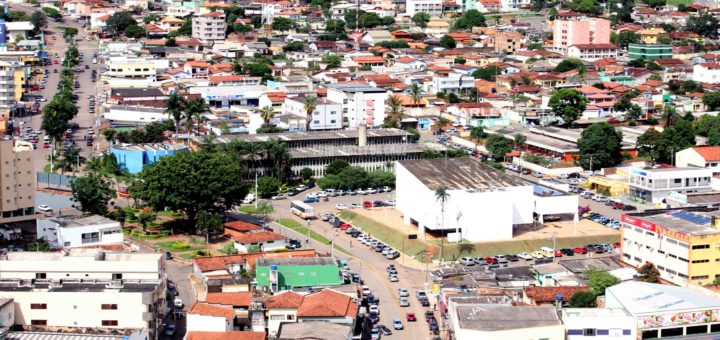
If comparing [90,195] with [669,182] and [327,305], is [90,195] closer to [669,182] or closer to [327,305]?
[327,305]

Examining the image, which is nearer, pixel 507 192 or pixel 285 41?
pixel 507 192

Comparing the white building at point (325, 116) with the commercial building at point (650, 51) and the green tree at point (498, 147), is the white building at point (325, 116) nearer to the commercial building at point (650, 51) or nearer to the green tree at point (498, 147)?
the green tree at point (498, 147)

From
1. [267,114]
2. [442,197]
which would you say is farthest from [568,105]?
[442,197]

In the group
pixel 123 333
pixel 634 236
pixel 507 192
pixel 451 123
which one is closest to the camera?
pixel 123 333

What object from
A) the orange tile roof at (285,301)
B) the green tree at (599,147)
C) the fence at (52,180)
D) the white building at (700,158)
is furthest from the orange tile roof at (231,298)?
the green tree at (599,147)

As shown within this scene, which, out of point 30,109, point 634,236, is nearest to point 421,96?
point 30,109

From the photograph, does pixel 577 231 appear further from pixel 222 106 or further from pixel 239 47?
pixel 239 47
